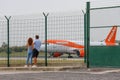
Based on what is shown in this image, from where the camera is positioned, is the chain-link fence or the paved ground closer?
the paved ground

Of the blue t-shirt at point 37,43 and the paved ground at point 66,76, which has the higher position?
the blue t-shirt at point 37,43

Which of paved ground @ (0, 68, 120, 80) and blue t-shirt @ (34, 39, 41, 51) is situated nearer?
paved ground @ (0, 68, 120, 80)

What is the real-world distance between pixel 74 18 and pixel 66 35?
4.01ft

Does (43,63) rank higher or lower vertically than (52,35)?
lower

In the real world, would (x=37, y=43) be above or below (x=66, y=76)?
above

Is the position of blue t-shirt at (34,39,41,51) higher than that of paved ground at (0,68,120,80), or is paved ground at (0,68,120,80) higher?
blue t-shirt at (34,39,41,51)

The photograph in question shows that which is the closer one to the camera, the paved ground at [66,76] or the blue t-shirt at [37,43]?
the paved ground at [66,76]

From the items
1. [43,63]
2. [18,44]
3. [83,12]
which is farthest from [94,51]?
[18,44]

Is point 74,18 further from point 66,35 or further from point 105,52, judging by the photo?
point 105,52

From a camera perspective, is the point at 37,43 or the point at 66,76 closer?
the point at 66,76

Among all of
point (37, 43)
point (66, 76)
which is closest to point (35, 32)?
point (37, 43)

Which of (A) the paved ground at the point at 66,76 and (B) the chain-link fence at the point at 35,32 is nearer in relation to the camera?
(A) the paved ground at the point at 66,76

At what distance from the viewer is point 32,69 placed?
19.9 meters

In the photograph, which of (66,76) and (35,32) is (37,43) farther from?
(66,76)
